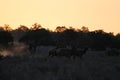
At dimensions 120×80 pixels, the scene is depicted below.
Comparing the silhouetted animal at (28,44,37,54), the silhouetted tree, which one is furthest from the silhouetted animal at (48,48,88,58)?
the silhouetted tree

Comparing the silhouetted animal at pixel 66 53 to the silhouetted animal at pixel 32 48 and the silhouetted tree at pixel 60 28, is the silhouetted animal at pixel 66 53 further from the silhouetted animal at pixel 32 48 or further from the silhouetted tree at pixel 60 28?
the silhouetted tree at pixel 60 28

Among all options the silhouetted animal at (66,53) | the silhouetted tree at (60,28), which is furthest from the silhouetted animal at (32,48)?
the silhouetted tree at (60,28)

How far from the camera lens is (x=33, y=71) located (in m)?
22.7

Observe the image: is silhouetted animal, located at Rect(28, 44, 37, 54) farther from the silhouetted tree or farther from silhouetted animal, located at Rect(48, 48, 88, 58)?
the silhouetted tree

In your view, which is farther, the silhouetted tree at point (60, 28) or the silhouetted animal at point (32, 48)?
the silhouetted tree at point (60, 28)

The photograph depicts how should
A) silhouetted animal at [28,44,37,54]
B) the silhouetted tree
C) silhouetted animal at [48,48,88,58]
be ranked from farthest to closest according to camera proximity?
the silhouetted tree < silhouetted animal at [28,44,37,54] < silhouetted animal at [48,48,88,58]

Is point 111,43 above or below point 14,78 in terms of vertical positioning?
above

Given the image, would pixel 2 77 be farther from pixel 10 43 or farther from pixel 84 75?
pixel 10 43

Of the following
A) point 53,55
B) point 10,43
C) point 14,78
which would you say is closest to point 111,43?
point 10,43

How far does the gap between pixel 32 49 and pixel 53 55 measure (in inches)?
803

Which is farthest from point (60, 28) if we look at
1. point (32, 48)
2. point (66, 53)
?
point (66, 53)

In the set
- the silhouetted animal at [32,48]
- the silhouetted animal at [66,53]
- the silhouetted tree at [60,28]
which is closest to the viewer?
the silhouetted animal at [66,53]

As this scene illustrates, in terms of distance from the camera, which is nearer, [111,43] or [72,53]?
[72,53]

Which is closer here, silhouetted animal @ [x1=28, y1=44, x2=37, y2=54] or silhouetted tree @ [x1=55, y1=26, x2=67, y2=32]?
silhouetted animal @ [x1=28, y1=44, x2=37, y2=54]
